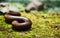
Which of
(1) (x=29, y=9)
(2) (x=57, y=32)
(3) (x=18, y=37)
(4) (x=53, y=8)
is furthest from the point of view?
(4) (x=53, y=8)

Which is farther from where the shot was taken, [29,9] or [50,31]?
[29,9]

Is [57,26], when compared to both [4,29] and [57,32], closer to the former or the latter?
[57,32]

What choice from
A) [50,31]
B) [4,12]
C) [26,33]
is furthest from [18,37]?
[4,12]

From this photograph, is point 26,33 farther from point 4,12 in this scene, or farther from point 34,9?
point 34,9

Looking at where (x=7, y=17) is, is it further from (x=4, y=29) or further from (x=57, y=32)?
(x=57, y=32)

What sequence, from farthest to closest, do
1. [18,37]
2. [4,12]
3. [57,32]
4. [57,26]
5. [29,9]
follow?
[29,9]
[4,12]
[57,26]
[57,32]
[18,37]

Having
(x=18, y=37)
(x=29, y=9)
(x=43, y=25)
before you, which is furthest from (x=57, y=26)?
(x=29, y=9)

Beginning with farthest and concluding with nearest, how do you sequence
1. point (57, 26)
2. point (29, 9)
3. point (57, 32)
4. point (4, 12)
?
1. point (29, 9)
2. point (4, 12)
3. point (57, 26)
4. point (57, 32)

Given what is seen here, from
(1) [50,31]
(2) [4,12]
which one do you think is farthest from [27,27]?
(2) [4,12]

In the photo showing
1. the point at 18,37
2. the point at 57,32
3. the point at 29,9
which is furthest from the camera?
the point at 29,9
